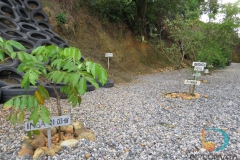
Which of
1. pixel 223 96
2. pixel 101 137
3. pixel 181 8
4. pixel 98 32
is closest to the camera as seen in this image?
pixel 101 137

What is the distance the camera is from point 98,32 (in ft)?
30.2

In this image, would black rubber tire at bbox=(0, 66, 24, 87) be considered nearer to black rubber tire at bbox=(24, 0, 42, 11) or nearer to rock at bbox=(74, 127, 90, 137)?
rock at bbox=(74, 127, 90, 137)

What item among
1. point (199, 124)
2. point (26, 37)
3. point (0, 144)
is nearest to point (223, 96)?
point (199, 124)

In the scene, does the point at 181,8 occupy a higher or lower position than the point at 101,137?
higher

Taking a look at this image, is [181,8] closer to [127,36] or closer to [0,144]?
[127,36]

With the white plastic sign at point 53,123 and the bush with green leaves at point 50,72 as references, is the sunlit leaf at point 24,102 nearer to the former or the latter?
the bush with green leaves at point 50,72

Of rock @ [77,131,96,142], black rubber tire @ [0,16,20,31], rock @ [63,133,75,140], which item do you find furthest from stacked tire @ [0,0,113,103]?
rock @ [77,131,96,142]

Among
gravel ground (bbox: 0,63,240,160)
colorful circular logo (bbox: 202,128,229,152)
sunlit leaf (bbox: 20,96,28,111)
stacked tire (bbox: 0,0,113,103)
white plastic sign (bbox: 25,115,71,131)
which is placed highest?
stacked tire (bbox: 0,0,113,103)

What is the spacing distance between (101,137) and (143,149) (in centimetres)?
59

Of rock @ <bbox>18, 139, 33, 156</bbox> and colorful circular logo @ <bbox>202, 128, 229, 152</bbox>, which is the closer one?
rock @ <bbox>18, 139, 33, 156</bbox>

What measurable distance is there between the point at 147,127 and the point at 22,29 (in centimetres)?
516

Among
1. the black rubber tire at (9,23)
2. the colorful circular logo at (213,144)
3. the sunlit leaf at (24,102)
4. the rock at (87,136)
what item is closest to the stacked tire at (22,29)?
the black rubber tire at (9,23)

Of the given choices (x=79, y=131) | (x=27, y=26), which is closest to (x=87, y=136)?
(x=79, y=131)

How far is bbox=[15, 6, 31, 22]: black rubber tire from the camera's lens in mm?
6432
